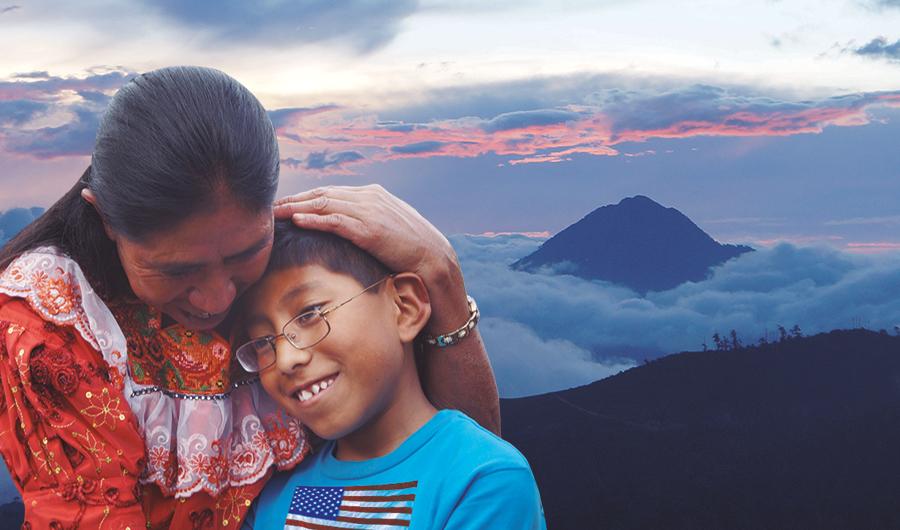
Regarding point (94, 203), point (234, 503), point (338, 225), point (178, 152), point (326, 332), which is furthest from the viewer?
point (234, 503)

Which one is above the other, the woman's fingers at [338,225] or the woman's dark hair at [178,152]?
the woman's dark hair at [178,152]

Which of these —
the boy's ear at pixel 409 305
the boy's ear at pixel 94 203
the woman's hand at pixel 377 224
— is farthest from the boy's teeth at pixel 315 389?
the boy's ear at pixel 94 203

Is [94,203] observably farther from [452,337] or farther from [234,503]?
[452,337]

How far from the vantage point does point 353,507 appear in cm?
318

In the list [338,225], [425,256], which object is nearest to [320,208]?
[338,225]

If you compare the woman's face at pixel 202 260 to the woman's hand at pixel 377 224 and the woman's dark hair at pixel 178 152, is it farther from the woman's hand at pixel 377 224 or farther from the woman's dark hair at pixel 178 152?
the woman's hand at pixel 377 224

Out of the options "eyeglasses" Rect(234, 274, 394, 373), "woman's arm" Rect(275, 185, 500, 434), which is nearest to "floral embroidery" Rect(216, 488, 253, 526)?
"eyeglasses" Rect(234, 274, 394, 373)

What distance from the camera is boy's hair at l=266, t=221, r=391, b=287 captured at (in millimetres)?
3203

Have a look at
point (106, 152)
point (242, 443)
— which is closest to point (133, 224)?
point (106, 152)

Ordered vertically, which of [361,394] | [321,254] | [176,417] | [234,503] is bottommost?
[234,503]

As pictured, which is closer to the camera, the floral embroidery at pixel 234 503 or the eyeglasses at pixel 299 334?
the eyeglasses at pixel 299 334

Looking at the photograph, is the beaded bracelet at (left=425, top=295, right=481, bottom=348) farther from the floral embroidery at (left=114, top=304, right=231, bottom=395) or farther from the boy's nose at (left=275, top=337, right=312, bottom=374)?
the floral embroidery at (left=114, top=304, right=231, bottom=395)

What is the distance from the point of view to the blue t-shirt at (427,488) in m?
2.96

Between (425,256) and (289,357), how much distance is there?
0.60 metres
